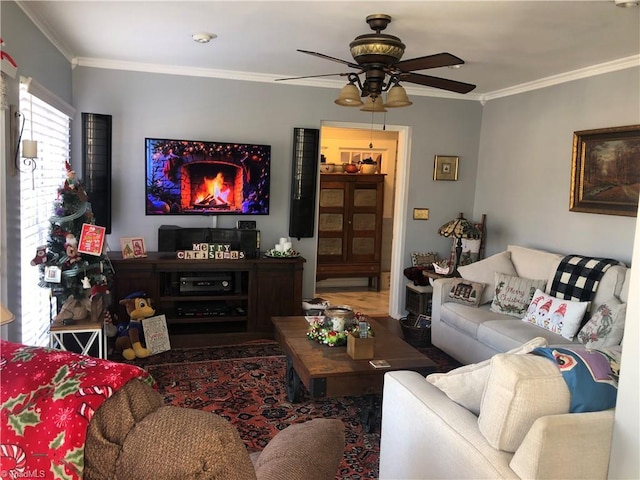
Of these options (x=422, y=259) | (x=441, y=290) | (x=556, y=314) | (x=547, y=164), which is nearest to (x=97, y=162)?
(x=441, y=290)

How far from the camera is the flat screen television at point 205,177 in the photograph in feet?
15.8

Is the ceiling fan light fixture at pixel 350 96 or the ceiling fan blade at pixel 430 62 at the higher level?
the ceiling fan blade at pixel 430 62

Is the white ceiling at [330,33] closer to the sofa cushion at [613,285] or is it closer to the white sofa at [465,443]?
the sofa cushion at [613,285]

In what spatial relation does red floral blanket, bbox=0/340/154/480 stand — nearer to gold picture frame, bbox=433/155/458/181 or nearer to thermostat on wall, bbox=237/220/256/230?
thermostat on wall, bbox=237/220/256/230

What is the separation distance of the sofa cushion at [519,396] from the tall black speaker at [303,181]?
371 cm

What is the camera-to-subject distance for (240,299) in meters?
4.81

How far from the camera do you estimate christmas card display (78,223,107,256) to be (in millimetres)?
3537

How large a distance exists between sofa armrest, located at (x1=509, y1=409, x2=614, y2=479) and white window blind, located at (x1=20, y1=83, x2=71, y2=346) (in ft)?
9.74

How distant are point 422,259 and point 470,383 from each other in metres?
3.85

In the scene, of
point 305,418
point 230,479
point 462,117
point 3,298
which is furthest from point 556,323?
point 3,298

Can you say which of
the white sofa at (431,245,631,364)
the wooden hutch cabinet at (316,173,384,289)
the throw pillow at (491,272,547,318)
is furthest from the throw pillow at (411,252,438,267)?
the wooden hutch cabinet at (316,173,384,289)

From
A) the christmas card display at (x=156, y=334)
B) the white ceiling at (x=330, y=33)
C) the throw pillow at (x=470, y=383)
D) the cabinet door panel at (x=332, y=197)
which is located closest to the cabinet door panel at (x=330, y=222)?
the cabinet door panel at (x=332, y=197)

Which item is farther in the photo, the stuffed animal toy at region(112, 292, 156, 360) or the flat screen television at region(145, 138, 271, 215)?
the flat screen television at region(145, 138, 271, 215)

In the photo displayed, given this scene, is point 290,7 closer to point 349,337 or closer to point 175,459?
point 349,337
